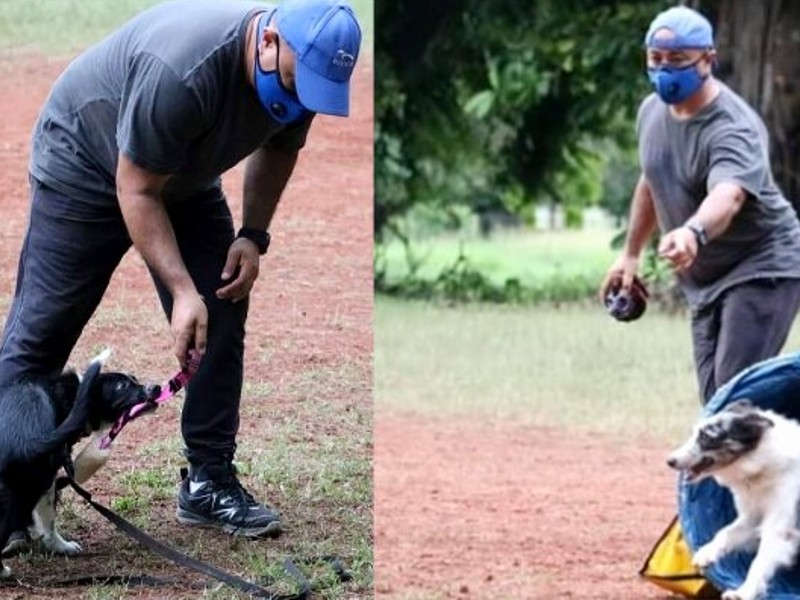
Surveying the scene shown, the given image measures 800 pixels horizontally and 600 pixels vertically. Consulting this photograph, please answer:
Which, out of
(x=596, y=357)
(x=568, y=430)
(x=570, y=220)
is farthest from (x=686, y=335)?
(x=570, y=220)

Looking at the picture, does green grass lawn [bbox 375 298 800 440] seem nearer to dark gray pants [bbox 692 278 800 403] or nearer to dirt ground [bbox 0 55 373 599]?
dark gray pants [bbox 692 278 800 403]

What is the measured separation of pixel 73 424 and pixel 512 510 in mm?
4193

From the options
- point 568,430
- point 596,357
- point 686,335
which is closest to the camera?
point 568,430

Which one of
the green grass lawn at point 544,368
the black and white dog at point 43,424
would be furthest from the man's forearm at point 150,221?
the green grass lawn at point 544,368

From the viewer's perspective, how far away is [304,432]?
5.29 m

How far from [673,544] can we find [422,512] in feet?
6.73

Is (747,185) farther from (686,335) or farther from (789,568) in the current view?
(686,335)

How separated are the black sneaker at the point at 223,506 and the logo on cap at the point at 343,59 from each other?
135cm

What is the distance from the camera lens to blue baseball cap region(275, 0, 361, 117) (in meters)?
4.65

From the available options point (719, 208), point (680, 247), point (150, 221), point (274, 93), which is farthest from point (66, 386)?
point (719, 208)

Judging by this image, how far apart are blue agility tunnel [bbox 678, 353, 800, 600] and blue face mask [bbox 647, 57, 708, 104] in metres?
1.17

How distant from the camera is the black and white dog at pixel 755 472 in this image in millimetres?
5988

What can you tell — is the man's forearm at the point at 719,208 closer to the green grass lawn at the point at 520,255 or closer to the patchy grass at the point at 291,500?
the patchy grass at the point at 291,500

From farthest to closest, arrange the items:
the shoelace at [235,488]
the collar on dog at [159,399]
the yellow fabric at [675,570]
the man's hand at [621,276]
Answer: the man's hand at [621,276], the yellow fabric at [675,570], the shoelace at [235,488], the collar on dog at [159,399]
